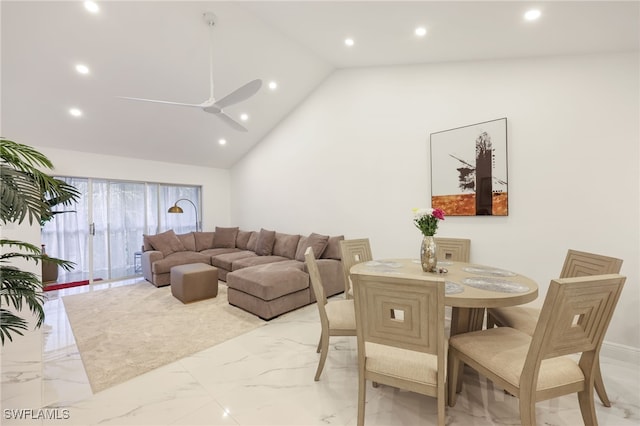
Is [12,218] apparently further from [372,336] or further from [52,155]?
[52,155]

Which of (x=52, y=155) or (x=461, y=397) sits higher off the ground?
(x=52, y=155)

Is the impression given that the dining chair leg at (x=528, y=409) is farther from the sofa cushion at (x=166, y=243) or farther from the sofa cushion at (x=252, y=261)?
the sofa cushion at (x=166, y=243)

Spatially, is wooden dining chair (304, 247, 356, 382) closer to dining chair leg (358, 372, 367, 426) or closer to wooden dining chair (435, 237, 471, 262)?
dining chair leg (358, 372, 367, 426)

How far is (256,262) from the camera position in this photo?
4.74m

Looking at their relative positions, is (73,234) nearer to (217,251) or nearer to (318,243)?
(217,251)

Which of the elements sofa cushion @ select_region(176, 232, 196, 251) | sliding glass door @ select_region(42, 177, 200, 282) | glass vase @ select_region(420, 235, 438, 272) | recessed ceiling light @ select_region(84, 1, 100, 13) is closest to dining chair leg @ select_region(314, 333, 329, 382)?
glass vase @ select_region(420, 235, 438, 272)

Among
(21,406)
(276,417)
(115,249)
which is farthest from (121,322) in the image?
(115,249)

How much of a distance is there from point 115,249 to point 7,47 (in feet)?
12.4

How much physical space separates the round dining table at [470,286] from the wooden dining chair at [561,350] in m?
0.25

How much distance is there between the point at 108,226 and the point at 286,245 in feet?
12.3

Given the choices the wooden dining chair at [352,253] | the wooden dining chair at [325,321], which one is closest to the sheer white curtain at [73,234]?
the wooden dining chair at [352,253]

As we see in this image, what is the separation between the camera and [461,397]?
194 centimetres

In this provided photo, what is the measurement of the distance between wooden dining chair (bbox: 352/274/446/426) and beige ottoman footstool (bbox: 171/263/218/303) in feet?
10.3

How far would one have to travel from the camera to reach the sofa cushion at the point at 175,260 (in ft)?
15.8
